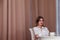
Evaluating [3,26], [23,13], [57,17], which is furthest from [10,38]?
[57,17]

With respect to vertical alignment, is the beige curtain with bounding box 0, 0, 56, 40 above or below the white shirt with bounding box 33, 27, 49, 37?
above

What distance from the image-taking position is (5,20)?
3998 mm

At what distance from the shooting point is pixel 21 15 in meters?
4.07

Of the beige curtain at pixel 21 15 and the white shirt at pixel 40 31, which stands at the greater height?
the beige curtain at pixel 21 15

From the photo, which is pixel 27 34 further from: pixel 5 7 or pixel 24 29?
pixel 5 7

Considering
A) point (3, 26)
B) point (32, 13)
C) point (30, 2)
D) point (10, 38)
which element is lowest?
point (10, 38)

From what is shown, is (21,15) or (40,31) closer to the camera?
(40,31)

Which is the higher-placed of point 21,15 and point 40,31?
point 21,15

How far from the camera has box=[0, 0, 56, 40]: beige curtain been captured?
13.1 ft

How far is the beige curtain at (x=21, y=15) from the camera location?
400 cm

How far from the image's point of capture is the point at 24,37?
407 cm

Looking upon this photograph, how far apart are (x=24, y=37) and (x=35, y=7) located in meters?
0.91

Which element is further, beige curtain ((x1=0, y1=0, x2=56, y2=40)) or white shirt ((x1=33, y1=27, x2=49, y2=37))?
beige curtain ((x1=0, y1=0, x2=56, y2=40))

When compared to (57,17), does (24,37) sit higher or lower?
lower
